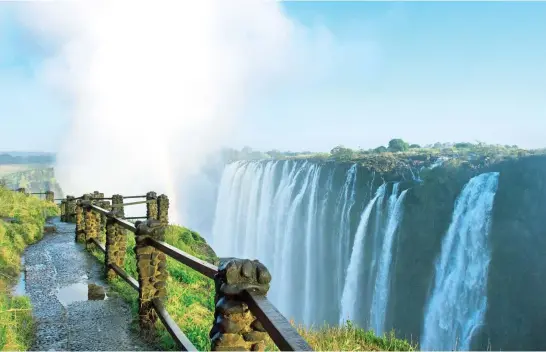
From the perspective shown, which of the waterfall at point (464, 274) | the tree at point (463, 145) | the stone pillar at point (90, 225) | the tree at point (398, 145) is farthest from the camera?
the tree at point (398, 145)

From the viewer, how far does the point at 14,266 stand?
794cm

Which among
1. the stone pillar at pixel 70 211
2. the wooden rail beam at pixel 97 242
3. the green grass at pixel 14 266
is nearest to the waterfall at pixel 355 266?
the stone pillar at pixel 70 211

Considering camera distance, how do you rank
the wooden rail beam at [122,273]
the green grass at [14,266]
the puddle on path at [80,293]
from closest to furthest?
the green grass at [14,266], the puddle on path at [80,293], the wooden rail beam at [122,273]

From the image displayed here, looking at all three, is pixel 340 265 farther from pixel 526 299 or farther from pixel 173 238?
pixel 173 238

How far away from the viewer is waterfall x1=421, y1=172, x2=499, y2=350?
64.3 ft

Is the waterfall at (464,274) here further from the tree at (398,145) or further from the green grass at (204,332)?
the tree at (398,145)

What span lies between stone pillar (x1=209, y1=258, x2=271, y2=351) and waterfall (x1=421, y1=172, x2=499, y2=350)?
19.5 m

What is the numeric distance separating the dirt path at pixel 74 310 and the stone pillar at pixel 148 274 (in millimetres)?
250

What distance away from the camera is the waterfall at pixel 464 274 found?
1959 cm

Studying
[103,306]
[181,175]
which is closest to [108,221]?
[103,306]

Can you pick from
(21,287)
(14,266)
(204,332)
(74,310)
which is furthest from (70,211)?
(204,332)

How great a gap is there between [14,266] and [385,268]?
20.1 meters

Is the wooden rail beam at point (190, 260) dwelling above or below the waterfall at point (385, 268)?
above

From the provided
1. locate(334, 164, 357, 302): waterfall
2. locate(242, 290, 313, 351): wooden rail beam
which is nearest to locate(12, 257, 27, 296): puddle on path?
locate(242, 290, 313, 351): wooden rail beam
